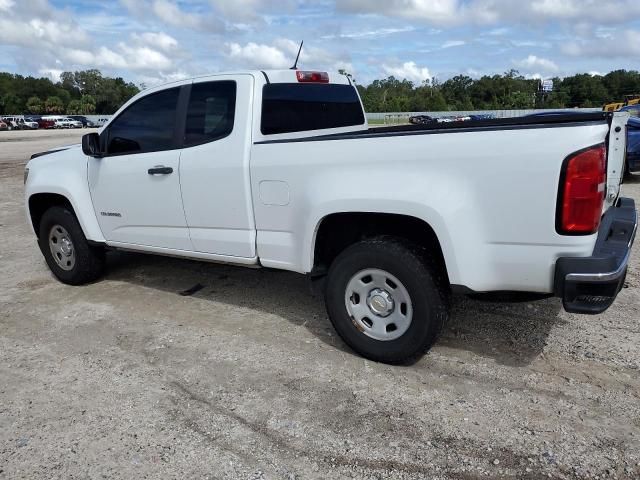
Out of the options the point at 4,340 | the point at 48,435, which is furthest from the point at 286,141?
the point at 4,340

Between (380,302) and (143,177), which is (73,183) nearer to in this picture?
(143,177)

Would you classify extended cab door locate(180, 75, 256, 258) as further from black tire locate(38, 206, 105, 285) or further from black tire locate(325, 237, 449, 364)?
black tire locate(38, 206, 105, 285)

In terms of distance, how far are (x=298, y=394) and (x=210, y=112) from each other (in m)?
2.25

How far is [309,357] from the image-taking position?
378 centimetres

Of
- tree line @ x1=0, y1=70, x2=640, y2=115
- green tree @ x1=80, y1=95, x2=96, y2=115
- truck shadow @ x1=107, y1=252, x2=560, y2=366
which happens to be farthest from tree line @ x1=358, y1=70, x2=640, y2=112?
truck shadow @ x1=107, y1=252, x2=560, y2=366

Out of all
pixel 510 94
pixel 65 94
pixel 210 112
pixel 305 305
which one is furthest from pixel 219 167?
pixel 65 94

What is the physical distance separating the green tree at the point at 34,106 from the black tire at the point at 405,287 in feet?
381

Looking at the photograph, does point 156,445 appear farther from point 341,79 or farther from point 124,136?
point 341,79

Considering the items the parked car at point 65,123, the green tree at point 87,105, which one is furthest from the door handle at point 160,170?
the green tree at point 87,105

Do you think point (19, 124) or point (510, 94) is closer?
point (19, 124)

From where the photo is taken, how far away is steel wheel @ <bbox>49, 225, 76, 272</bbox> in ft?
17.7

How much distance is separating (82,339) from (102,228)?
123 cm

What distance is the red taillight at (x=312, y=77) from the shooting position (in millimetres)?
4470

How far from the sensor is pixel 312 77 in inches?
181
